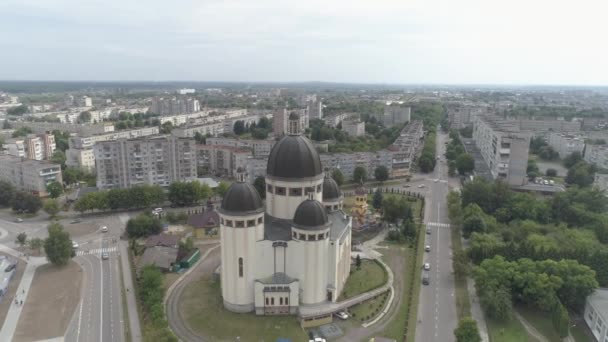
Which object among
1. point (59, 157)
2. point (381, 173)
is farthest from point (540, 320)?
point (59, 157)

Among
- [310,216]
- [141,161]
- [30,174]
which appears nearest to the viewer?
[310,216]

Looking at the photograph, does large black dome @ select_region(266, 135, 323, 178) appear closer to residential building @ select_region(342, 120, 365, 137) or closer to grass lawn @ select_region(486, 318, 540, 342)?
grass lawn @ select_region(486, 318, 540, 342)

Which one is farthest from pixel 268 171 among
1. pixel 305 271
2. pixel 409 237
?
pixel 409 237

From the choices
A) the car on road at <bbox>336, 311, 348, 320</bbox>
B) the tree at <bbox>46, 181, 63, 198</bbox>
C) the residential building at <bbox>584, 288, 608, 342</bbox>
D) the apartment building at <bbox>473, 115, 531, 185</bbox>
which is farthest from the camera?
the apartment building at <bbox>473, 115, 531, 185</bbox>

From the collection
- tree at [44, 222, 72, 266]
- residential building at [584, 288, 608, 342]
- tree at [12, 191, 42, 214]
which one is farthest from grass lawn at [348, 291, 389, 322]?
tree at [12, 191, 42, 214]

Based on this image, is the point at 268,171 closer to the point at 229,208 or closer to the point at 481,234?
the point at 229,208

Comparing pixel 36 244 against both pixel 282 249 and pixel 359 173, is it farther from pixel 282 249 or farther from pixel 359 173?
pixel 359 173

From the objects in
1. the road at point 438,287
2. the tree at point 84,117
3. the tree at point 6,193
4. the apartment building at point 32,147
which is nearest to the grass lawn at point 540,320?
the road at point 438,287
